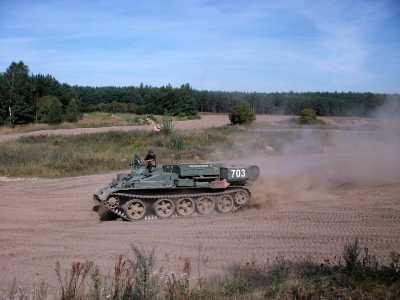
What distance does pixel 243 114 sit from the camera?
51969mm

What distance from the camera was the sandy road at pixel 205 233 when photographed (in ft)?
35.1

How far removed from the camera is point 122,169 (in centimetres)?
2748

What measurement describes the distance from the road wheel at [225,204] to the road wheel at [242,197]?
19 cm

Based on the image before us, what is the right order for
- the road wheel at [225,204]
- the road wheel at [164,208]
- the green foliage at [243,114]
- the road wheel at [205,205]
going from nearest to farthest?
the road wheel at [164,208], the road wheel at [205,205], the road wheel at [225,204], the green foliage at [243,114]

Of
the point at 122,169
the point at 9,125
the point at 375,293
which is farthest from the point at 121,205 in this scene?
the point at 9,125

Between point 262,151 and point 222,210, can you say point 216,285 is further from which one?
point 262,151

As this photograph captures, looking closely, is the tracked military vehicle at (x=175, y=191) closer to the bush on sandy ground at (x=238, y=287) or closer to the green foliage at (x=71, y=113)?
the bush on sandy ground at (x=238, y=287)

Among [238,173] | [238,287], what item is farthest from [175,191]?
[238,287]

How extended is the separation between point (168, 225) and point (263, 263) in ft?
15.7

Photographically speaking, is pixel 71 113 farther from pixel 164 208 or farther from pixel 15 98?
pixel 164 208

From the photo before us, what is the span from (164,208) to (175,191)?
608 millimetres

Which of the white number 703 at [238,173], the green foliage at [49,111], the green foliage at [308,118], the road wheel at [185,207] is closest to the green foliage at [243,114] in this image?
the green foliage at [308,118]

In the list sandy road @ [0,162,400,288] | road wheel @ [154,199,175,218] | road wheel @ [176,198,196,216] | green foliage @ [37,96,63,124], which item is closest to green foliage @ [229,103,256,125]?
green foliage @ [37,96,63,124]

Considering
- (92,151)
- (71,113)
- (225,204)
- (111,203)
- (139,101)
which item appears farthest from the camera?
(139,101)
